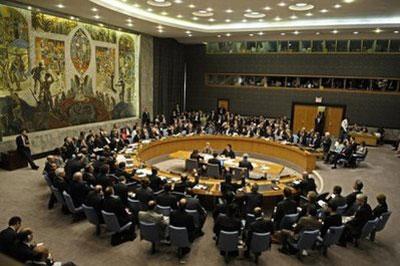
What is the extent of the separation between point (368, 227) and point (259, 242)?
2687 mm

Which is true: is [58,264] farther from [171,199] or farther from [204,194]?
[204,194]

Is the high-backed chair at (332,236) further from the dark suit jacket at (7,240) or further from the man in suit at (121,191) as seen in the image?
the dark suit jacket at (7,240)

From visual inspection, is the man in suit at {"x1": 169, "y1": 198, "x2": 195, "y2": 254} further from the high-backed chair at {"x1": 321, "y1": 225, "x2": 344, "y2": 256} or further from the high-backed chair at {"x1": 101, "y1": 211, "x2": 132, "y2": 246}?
the high-backed chair at {"x1": 321, "y1": 225, "x2": 344, "y2": 256}

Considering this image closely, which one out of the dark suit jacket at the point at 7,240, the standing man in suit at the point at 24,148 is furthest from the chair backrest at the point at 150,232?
the standing man in suit at the point at 24,148

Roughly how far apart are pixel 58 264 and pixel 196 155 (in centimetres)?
751

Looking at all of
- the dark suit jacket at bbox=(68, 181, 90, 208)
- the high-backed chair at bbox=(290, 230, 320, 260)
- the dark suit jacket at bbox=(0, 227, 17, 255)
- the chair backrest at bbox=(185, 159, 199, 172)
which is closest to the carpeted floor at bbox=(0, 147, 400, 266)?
the high-backed chair at bbox=(290, 230, 320, 260)

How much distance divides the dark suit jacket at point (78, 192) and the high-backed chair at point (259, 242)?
4.05 metres

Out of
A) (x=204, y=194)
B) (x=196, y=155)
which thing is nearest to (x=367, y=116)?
(x=196, y=155)

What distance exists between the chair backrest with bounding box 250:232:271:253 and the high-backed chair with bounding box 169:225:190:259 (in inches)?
49.6

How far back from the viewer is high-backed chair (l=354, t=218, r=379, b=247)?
680 centimetres

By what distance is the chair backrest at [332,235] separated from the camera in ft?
20.7

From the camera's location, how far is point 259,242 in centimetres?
600

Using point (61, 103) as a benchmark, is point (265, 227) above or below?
below

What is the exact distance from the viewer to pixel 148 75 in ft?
64.5
